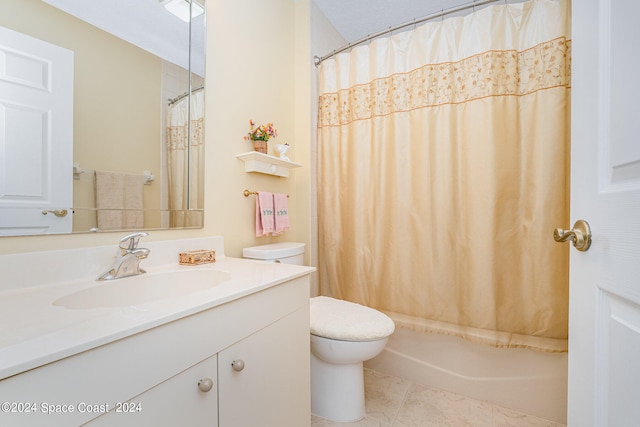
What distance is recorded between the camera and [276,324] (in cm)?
86

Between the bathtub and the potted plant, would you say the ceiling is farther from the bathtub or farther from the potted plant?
the bathtub

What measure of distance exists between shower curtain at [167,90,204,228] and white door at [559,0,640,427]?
1315 mm

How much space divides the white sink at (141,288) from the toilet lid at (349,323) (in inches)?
21.0

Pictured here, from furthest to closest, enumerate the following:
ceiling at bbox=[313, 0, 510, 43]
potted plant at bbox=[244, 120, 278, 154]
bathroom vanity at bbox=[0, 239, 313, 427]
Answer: ceiling at bbox=[313, 0, 510, 43], potted plant at bbox=[244, 120, 278, 154], bathroom vanity at bbox=[0, 239, 313, 427]

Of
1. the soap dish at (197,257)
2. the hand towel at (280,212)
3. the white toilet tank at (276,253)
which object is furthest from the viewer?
the hand towel at (280,212)

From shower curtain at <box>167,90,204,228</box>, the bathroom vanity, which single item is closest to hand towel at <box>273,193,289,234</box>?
shower curtain at <box>167,90,204,228</box>

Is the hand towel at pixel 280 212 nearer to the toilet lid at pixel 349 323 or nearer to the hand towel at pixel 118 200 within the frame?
the toilet lid at pixel 349 323

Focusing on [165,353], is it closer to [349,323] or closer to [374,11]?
[349,323]

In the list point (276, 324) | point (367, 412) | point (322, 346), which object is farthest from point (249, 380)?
point (367, 412)

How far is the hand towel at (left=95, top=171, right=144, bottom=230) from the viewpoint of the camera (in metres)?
0.93

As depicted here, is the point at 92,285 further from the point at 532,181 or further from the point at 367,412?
the point at 532,181

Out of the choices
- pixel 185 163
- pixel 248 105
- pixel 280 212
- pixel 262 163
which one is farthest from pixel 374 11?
pixel 185 163

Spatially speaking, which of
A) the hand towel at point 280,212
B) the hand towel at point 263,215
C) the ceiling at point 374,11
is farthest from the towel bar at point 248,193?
the ceiling at point 374,11

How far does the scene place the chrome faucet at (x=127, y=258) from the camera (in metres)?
0.88
